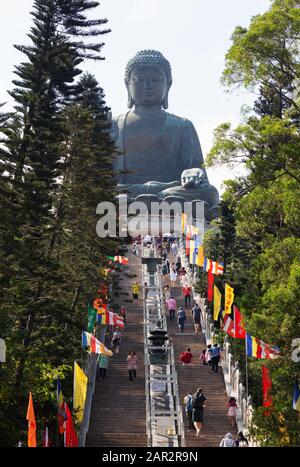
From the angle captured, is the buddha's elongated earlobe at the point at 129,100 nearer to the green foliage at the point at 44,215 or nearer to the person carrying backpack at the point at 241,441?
the green foliage at the point at 44,215

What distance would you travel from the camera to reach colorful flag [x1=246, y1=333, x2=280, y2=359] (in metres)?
16.3

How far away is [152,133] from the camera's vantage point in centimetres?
4716

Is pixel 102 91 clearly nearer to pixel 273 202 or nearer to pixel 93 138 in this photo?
pixel 93 138

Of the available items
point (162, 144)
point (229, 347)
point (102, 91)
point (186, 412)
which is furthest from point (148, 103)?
point (186, 412)

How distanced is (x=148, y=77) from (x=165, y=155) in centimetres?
454

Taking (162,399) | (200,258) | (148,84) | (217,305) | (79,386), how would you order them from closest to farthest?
(79,386) → (162,399) → (217,305) → (200,258) → (148,84)

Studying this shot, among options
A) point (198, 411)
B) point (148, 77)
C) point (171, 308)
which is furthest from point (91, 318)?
point (148, 77)

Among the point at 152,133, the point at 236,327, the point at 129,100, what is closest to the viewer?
the point at 236,327

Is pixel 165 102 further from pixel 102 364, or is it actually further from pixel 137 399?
pixel 137 399

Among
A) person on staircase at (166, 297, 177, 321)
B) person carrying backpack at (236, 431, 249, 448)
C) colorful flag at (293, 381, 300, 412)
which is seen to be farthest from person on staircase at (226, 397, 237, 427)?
person on staircase at (166, 297, 177, 321)

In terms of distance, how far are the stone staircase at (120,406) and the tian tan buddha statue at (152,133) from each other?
25.8 meters

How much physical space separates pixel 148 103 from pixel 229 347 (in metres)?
29.1

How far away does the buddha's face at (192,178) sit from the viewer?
41.2 m

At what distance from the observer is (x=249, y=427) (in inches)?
619
